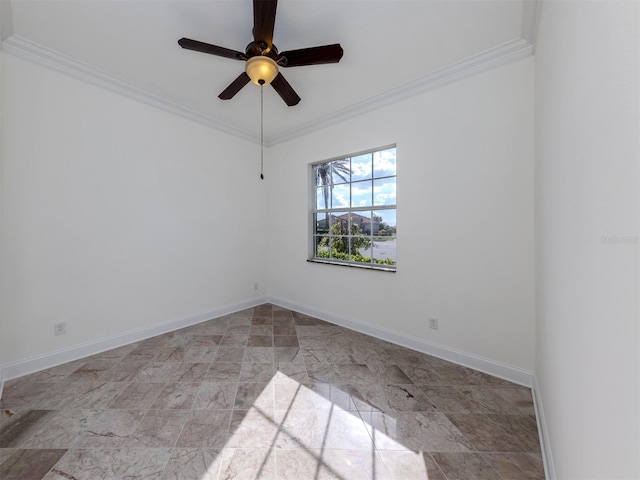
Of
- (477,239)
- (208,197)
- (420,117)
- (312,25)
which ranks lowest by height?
(477,239)

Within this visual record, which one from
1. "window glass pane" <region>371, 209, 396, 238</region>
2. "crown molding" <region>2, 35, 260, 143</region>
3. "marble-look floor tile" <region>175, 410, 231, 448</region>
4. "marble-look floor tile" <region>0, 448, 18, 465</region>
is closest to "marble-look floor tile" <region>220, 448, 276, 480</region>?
"marble-look floor tile" <region>175, 410, 231, 448</region>

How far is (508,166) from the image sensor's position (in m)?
2.11

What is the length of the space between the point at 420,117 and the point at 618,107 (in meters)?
2.26

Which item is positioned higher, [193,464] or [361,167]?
[361,167]

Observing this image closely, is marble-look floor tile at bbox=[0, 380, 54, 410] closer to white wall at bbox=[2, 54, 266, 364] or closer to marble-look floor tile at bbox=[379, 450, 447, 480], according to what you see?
white wall at bbox=[2, 54, 266, 364]

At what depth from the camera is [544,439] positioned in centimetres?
Result: 145

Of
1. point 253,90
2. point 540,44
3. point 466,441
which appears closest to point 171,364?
point 466,441

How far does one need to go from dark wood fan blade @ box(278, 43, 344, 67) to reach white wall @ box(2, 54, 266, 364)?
194 cm

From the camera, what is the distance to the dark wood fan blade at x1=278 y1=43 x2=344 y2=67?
1.84 m

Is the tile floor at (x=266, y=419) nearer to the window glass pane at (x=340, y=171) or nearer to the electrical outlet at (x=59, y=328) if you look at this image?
the electrical outlet at (x=59, y=328)

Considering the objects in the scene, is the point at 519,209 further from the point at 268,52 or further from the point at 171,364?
the point at 171,364

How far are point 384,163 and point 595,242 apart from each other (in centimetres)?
250

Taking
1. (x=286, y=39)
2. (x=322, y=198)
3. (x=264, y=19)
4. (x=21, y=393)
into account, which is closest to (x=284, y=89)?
(x=286, y=39)

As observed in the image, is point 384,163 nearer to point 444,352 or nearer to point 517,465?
point 444,352
